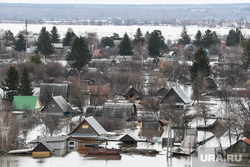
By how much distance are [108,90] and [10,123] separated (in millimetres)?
10831

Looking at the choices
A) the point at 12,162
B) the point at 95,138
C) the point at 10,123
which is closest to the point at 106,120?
the point at 95,138

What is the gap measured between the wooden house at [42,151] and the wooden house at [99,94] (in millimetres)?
9961

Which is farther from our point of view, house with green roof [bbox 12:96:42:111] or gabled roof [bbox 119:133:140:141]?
house with green roof [bbox 12:96:42:111]

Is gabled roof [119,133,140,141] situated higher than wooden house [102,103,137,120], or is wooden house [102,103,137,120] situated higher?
wooden house [102,103,137,120]

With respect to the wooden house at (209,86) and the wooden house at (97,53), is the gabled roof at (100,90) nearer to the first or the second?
the wooden house at (209,86)

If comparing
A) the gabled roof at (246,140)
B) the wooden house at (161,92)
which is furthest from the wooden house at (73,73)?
the gabled roof at (246,140)

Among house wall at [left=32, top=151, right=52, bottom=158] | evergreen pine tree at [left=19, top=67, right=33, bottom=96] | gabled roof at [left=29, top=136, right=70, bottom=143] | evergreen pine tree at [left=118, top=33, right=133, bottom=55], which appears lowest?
house wall at [left=32, top=151, right=52, bottom=158]

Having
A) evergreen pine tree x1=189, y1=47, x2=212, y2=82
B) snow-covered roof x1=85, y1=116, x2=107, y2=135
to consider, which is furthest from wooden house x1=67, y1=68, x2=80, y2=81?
snow-covered roof x1=85, y1=116, x2=107, y2=135

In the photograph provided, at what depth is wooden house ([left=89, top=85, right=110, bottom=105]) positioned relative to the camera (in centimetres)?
3216

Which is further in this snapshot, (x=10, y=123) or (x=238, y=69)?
(x=238, y=69)

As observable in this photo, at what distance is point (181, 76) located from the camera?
139ft

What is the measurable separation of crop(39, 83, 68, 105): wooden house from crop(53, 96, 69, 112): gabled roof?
207 cm

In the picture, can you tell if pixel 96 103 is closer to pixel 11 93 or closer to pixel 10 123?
pixel 11 93

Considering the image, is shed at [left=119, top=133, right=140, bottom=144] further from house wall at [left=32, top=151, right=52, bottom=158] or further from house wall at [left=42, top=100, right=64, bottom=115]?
house wall at [left=42, top=100, right=64, bottom=115]
